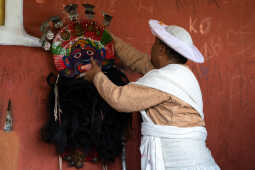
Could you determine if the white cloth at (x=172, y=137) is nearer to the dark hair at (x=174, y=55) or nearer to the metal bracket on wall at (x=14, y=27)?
the dark hair at (x=174, y=55)

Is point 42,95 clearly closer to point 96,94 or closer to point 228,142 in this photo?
point 96,94

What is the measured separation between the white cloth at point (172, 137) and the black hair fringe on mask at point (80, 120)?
0.34 meters

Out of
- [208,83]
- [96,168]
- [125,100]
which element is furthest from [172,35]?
[96,168]

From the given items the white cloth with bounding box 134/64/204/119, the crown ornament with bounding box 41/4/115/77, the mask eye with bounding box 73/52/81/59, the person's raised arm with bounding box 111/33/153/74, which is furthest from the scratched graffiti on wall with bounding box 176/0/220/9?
the mask eye with bounding box 73/52/81/59

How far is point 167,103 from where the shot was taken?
205 centimetres

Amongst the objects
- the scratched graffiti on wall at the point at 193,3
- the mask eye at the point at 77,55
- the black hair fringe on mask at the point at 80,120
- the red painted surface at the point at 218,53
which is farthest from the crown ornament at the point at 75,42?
the scratched graffiti on wall at the point at 193,3

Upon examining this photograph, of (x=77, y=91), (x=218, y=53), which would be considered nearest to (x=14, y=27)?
(x=77, y=91)

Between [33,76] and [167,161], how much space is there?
1.16 meters

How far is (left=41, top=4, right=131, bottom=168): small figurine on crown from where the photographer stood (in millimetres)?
2246

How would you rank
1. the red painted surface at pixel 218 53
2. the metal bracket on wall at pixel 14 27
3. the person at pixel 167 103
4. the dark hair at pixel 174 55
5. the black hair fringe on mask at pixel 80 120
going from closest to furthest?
the person at pixel 167 103, the dark hair at pixel 174 55, the black hair fringe on mask at pixel 80 120, the metal bracket on wall at pixel 14 27, the red painted surface at pixel 218 53

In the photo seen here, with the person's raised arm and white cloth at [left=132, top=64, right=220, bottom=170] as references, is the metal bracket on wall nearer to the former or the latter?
the person's raised arm

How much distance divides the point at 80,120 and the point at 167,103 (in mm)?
633

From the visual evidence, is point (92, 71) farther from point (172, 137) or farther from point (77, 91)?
point (172, 137)

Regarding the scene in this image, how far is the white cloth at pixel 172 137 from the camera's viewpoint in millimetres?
2020
